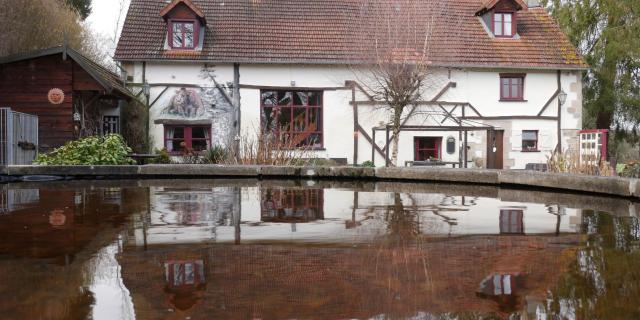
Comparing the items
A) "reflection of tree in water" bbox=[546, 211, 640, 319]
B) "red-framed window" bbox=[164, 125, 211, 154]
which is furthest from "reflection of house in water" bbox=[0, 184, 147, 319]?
"red-framed window" bbox=[164, 125, 211, 154]

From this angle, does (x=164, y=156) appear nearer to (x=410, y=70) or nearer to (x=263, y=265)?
(x=410, y=70)

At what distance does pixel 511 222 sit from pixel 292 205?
256 cm

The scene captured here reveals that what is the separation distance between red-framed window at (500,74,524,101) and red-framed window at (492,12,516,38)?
65.9 inches

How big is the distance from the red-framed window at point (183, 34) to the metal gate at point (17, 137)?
20.6 feet

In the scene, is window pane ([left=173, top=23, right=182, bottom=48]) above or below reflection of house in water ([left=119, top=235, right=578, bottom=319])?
above


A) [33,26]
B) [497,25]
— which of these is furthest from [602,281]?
[33,26]

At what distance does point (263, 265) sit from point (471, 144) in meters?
19.4

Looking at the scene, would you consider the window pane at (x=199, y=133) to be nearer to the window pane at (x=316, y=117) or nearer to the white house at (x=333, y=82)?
the white house at (x=333, y=82)

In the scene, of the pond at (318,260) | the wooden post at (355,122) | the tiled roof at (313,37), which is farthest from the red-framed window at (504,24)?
the pond at (318,260)

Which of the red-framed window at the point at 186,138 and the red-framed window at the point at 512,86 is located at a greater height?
the red-framed window at the point at 512,86

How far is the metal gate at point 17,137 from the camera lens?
13562mm

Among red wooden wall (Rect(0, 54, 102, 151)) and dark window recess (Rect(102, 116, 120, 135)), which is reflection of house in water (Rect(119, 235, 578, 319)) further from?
dark window recess (Rect(102, 116, 120, 135))

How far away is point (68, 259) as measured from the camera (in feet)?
12.1

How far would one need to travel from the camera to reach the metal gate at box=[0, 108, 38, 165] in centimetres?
1356
